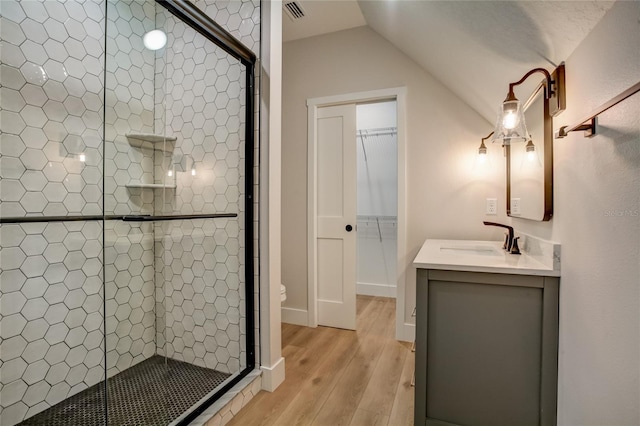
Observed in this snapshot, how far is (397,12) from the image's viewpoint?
6.67 feet

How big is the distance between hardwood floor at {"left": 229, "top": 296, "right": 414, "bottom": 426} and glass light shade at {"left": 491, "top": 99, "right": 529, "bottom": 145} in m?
1.48

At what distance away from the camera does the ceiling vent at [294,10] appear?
8.09 feet

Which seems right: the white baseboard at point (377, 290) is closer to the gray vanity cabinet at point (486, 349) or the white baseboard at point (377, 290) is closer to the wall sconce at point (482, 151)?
the wall sconce at point (482, 151)

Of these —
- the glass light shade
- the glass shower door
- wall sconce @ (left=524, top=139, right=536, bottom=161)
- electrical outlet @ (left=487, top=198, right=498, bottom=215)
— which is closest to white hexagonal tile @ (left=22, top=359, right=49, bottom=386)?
the glass shower door

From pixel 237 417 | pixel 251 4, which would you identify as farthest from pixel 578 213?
pixel 251 4

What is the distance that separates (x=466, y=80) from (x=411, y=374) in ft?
6.59

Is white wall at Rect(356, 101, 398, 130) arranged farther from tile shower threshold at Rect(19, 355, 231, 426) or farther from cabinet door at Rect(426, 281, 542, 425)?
tile shower threshold at Rect(19, 355, 231, 426)

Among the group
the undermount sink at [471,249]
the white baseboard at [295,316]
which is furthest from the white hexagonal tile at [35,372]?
the undermount sink at [471,249]

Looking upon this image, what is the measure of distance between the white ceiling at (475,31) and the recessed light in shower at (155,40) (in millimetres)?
1114

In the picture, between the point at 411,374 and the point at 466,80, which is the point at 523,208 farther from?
the point at 411,374

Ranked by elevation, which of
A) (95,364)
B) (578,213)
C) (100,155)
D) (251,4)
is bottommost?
(95,364)

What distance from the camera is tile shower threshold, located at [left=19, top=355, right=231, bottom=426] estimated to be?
1565 millimetres

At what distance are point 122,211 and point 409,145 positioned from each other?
2.18 m

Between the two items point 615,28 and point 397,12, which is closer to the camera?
point 615,28
